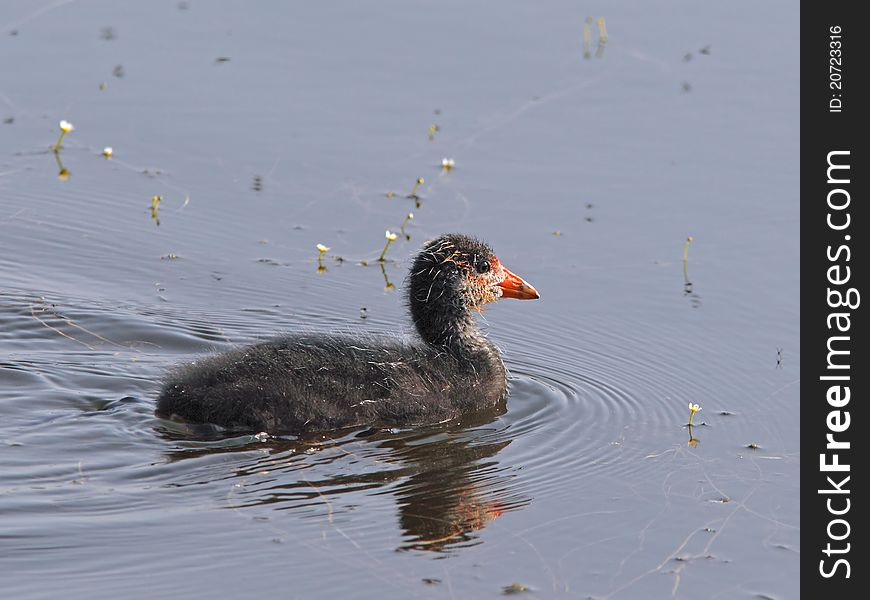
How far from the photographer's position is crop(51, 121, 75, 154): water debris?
13.9 m

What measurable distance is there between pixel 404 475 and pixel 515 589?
1.67 metres

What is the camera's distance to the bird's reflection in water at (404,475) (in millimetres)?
8852

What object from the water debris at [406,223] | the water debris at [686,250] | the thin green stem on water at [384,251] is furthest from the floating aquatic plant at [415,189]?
the water debris at [686,250]

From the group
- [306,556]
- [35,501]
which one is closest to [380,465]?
[306,556]

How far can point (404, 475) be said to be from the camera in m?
9.50

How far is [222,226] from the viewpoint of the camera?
13148 millimetres

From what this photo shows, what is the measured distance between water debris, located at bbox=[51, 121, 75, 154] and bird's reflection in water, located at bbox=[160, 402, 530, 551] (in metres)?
5.09

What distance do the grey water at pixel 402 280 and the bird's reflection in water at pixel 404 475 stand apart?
0.08 feet

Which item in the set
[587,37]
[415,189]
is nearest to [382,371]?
[415,189]

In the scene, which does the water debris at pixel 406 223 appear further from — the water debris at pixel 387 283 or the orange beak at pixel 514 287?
the orange beak at pixel 514 287

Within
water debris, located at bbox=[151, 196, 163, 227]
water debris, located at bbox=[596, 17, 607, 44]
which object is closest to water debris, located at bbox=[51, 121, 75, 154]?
water debris, located at bbox=[151, 196, 163, 227]

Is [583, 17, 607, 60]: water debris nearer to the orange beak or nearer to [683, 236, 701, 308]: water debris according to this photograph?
[683, 236, 701, 308]: water debris

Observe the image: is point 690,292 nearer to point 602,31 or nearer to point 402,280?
point 402,280

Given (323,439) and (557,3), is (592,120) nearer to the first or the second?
(557,3)
